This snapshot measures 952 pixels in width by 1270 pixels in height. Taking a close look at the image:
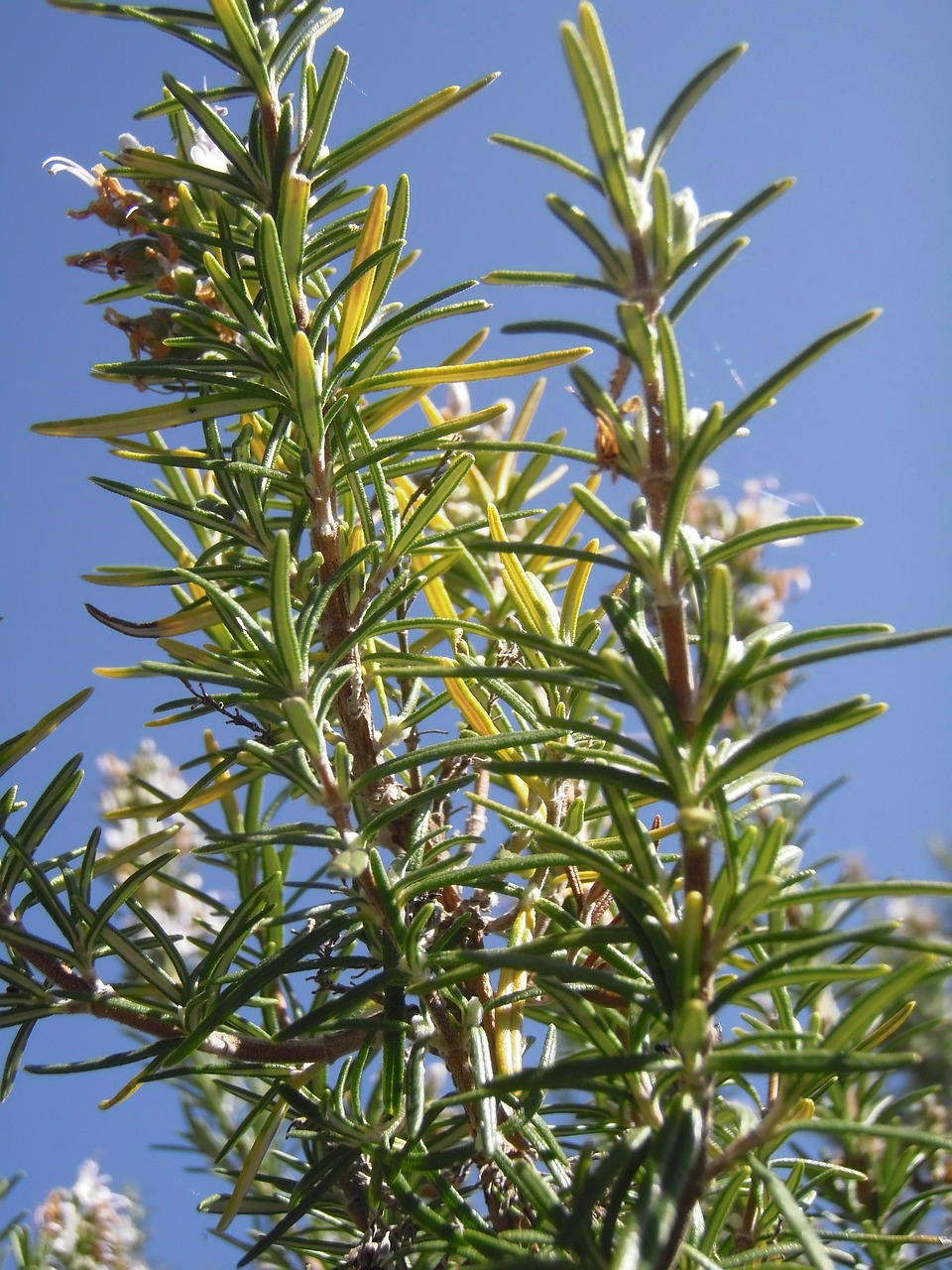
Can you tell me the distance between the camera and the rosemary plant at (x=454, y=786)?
0.89m

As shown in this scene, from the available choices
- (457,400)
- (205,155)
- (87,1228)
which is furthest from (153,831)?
(205,155)

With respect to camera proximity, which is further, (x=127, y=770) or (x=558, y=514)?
(x=127, y=770)

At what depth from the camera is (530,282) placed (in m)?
1.07

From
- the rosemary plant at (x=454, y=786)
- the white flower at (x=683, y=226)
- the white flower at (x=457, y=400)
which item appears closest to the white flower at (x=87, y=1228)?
the rosemary plant at (x=454, y=786)

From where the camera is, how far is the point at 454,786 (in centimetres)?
112

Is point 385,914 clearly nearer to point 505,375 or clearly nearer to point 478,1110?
point 478,1110

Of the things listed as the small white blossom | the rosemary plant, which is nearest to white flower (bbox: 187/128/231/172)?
the rosemary plant

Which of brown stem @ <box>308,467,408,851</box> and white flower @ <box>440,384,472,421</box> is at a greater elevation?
white flower @ <box>440,384,472,421</box>

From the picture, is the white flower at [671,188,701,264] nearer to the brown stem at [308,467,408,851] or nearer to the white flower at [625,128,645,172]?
the white flower at [625,128,645,172]

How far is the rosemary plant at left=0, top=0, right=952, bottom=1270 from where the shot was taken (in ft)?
2.92

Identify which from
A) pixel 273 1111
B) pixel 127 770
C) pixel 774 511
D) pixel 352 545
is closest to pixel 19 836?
pixel 273 1111

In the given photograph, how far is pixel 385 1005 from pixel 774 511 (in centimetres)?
299

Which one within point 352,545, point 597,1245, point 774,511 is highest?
point 774,511

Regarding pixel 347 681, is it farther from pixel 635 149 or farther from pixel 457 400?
pixel 457 400
